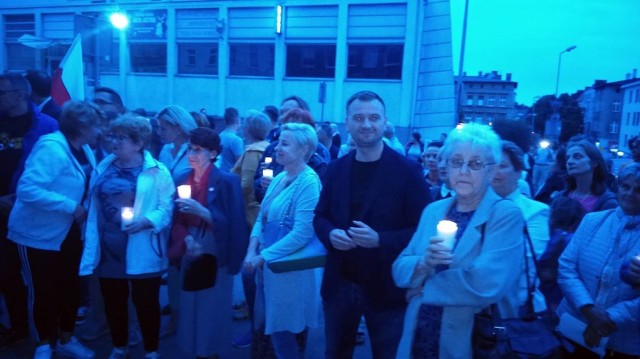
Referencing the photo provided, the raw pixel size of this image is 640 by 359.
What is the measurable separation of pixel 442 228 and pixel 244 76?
25.8m

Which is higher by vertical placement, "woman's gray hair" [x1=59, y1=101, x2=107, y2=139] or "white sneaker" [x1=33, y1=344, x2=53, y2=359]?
"woman's gray hair" [x1=59, y1=101, x2=107, y2=139]

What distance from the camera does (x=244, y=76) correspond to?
2672 cm

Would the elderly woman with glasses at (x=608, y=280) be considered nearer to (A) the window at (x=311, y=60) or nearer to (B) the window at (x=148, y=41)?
(A) the window at (x=311, y=60)

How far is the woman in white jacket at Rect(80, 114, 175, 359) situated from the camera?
3609 millimetres

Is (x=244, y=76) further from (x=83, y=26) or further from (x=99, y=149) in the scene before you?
(x=99, y=149)

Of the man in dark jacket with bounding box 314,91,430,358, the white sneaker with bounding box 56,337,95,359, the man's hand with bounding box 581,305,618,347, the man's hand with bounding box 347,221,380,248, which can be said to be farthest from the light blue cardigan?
the white sneaker with bounding box 56,337,95,359

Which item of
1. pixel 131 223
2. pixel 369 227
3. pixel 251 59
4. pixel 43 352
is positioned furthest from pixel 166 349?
pixel 251 59

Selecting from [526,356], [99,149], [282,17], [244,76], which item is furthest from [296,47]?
[526,356]

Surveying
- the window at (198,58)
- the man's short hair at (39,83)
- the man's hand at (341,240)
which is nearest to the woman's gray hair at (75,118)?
the man's short hair at (39,83)

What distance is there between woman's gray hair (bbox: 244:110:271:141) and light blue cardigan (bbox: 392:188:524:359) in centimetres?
323

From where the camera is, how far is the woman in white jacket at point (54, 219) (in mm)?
3580

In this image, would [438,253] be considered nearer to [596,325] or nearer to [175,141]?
[596,325]

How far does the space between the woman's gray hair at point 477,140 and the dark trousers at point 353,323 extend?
107 centimetres

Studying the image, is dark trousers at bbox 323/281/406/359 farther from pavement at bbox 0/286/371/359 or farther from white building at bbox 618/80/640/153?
white building at bbox 618/80/640/153
